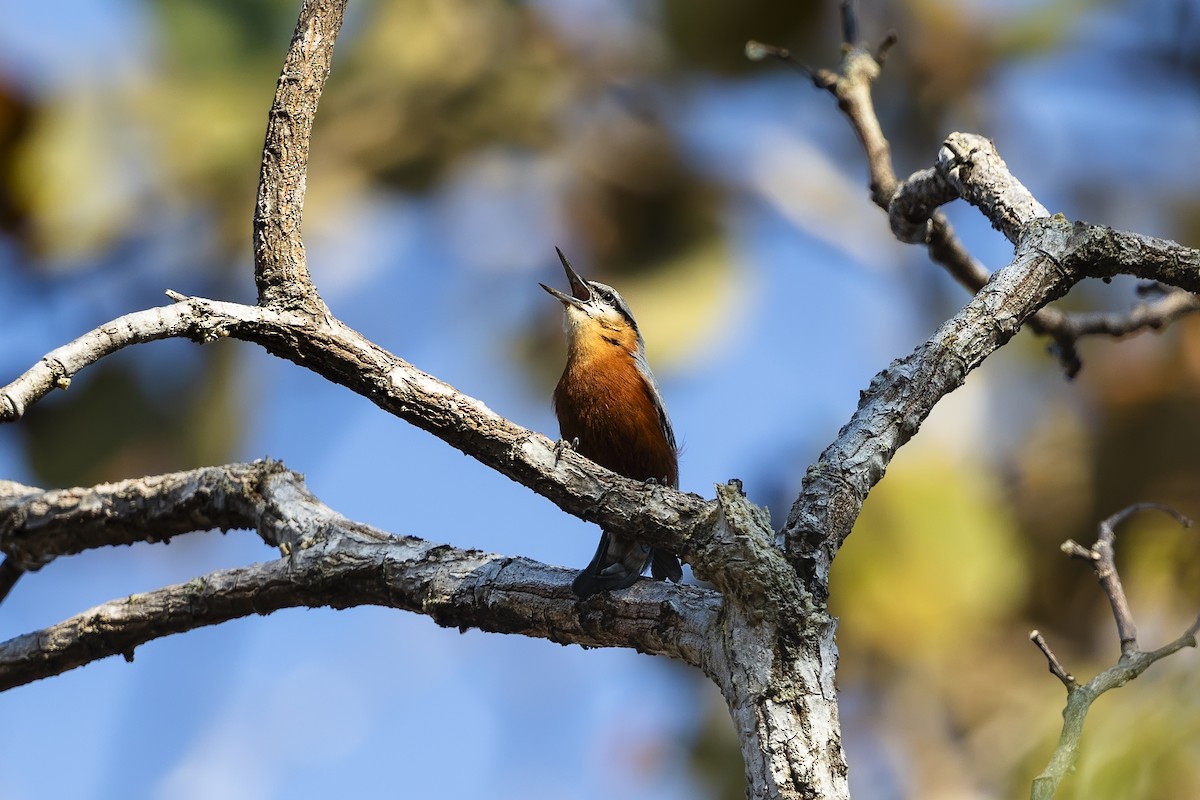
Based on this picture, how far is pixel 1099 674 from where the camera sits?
9.10ft

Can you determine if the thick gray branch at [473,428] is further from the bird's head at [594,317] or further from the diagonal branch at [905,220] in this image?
the bird's head at [594,317]

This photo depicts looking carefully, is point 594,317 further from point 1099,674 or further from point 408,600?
point 1099,674

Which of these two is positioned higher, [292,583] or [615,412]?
[615,412]

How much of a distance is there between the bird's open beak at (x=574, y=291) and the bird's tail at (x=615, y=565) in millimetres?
2050

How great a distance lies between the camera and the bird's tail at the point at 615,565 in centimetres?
308

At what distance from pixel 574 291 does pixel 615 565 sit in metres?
3.43

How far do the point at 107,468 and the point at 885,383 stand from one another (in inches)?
275

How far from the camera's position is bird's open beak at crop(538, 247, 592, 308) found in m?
6.18

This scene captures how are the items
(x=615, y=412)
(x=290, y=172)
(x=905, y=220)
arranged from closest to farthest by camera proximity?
(x=290, y=172) → (x=905, y=220) → (x=615, y=412)

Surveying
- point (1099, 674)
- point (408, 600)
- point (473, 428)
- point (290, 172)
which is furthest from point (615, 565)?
point (290, 172)

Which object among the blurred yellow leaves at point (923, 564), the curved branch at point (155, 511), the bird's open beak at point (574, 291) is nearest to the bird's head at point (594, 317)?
the bird's open beak at point (574, 291)

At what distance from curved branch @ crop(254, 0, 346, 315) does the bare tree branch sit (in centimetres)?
205

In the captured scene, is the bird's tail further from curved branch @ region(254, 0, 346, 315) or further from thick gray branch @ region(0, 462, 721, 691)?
curved branch @ region(254, 0, 346, 315)

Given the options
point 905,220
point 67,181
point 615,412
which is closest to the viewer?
point 905,220
